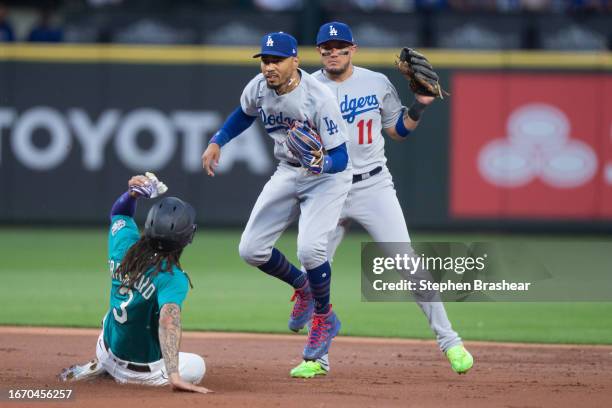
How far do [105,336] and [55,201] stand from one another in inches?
359

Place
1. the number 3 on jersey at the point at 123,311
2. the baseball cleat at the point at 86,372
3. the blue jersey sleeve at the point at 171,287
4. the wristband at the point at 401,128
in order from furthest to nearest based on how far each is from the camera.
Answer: the wristband at the point at 401,128 → the baseball cleat at the point at 86,372 → the number 3 on jersey at the point at 123,311 → the blue jersey sleeve at the point at 171,287

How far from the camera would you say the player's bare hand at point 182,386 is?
18.0ft

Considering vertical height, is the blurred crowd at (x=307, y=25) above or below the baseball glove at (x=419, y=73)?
above

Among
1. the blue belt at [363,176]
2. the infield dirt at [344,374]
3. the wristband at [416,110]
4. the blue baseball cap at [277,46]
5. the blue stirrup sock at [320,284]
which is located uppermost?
the blue baseball cap at [277,46]

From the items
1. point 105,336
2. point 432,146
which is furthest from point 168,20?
point 105,336

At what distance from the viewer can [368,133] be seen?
712cm

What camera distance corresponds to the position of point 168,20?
14805 mm

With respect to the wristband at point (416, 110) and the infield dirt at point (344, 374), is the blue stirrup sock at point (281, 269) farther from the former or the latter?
the wristband at point (416, 110)

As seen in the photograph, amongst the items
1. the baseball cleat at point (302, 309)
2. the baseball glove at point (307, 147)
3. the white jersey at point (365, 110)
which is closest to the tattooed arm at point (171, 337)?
the baseball glove at point (307, 147)

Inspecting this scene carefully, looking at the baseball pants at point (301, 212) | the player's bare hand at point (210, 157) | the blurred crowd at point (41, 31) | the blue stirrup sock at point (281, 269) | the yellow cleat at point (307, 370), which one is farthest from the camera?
the blurred crowd at point (41, 31)

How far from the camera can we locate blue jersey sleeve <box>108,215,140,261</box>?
584 cm
